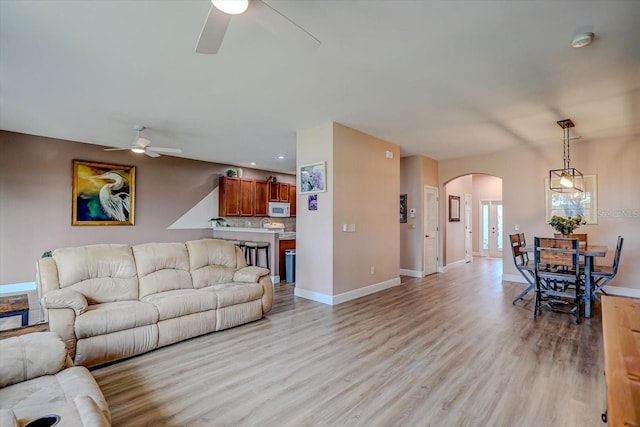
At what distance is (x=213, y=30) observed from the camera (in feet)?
6.01

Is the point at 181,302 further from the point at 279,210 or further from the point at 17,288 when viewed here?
the point at 279,210

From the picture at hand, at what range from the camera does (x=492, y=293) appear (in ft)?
17.5

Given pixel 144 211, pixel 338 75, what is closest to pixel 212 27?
pixel 338 75

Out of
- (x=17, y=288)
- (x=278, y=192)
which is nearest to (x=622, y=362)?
(x=17, y=288)

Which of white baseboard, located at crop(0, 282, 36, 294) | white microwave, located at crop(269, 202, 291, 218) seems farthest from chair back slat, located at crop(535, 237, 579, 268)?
white baseboard, located at crop(0, 282, 36, 294)

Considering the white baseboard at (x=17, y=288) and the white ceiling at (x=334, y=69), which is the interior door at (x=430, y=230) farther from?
the white baseboard at (x=17, y=288)

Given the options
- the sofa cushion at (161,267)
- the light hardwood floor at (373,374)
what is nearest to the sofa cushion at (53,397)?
the light hardwood floor at (373,374)

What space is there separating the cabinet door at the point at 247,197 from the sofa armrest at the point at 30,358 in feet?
22.0

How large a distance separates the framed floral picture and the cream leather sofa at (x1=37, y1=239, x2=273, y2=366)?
154cm

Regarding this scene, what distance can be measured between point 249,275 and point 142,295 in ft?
3.93

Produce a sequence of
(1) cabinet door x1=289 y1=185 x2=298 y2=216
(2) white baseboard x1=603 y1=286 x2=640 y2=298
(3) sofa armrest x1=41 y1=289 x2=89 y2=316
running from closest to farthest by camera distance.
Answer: (3) sofa armrest x1=41 y1=289 x2=89 y2=316 < (2) white baseboard x1=603 y1=286 x2=640 y2=298 < (1) cabinet door x1=289 y1=185 x2=298 y2=216

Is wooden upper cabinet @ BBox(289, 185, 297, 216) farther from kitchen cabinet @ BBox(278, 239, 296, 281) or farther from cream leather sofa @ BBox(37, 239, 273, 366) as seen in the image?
cream leather sofa @ BBox(37, 239, 273, 366)

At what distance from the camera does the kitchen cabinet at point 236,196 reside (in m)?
8.19

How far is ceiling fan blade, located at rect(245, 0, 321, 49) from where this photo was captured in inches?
64.7
